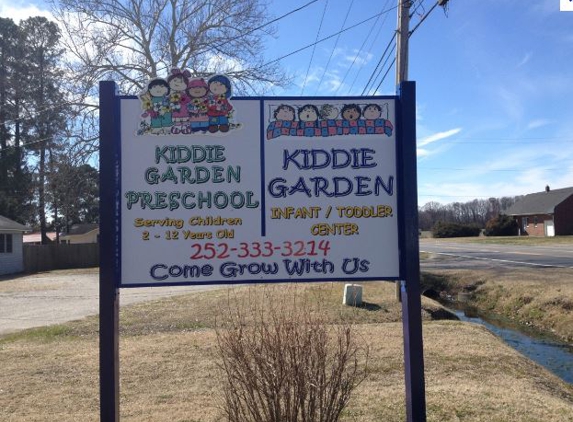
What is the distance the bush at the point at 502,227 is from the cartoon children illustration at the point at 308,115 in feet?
199

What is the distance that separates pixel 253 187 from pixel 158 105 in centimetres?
93

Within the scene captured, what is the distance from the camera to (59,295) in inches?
700

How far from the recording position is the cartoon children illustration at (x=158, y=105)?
13.3 ft

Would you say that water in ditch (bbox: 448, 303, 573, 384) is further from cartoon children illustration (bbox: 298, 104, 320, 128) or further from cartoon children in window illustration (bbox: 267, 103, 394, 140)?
cartoon children illustration (bbox: 298, 104, 320, 128)

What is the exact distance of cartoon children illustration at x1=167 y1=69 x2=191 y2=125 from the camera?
13.4 ft

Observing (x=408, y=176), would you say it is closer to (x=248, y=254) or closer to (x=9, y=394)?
(x=248, y=254)

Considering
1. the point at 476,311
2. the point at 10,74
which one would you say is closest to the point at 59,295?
the point at 476,311

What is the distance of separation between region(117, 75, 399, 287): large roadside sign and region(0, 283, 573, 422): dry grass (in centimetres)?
99

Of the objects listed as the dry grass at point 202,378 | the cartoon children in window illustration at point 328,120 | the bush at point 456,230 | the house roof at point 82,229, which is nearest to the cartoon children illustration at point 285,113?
the cartoon children in window illustration at point 328,120

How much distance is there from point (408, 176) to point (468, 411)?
215cm

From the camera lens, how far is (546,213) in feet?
184

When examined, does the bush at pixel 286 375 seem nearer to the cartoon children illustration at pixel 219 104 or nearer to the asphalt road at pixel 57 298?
the cartoon children illustration at pixel 219 104

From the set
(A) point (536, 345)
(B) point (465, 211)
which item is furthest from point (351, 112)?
(B) point (465, 211)

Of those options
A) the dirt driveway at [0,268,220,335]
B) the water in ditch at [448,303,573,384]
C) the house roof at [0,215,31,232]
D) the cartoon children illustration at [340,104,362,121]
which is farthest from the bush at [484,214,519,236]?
the cartoon children illustration at [340,104,362,121]
